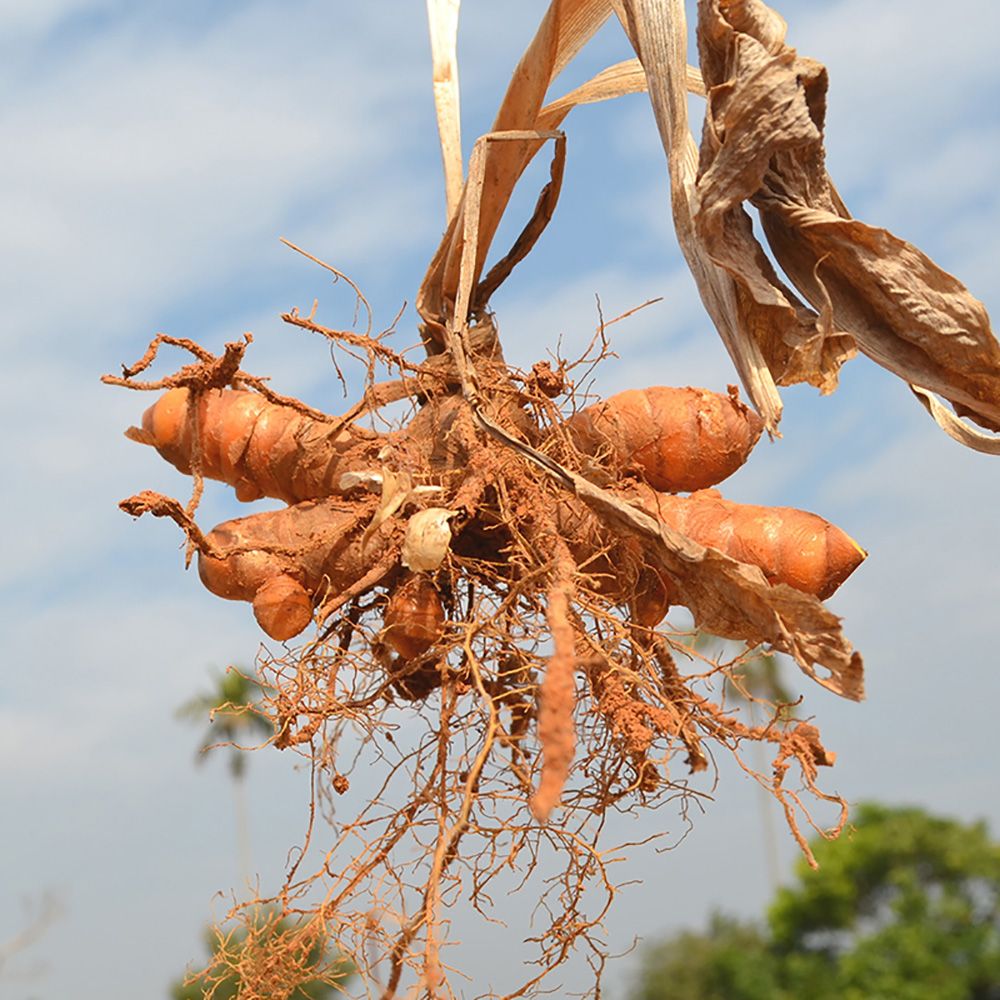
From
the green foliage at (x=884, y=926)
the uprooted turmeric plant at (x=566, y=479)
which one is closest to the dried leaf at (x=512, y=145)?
the uprooted turmeric plant at (x=566, y=479)

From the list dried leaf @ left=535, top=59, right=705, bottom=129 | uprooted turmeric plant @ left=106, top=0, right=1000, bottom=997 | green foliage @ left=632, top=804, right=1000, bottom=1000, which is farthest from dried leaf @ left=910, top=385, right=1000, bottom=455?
green foliage @ left=632, top=804, right=1000, bottom=1000

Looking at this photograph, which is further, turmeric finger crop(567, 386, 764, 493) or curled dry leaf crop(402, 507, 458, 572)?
turmeric finger crop(567, 386, 764, 493)

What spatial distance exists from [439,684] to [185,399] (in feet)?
1.79

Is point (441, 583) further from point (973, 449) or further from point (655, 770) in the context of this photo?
point (973, 449)

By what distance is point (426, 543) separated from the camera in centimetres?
156

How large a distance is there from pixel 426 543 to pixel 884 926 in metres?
13.8

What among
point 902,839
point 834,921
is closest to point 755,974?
point 834,921

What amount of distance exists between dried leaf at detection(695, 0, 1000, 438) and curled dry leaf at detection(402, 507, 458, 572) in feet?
1.42

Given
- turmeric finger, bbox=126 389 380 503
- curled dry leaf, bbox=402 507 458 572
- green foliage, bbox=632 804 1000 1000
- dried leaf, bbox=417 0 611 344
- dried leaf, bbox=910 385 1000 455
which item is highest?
green foliage, bbox=632 804 1000 1000

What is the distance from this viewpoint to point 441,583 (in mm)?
1741

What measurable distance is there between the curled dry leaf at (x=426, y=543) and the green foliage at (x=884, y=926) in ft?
42.1

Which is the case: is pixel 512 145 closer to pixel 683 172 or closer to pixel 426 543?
pixel 683 172

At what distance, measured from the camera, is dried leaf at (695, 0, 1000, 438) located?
4.69 ft

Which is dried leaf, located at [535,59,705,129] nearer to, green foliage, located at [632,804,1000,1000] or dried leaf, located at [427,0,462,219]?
dried leaf, located at [427,0,462,219]
